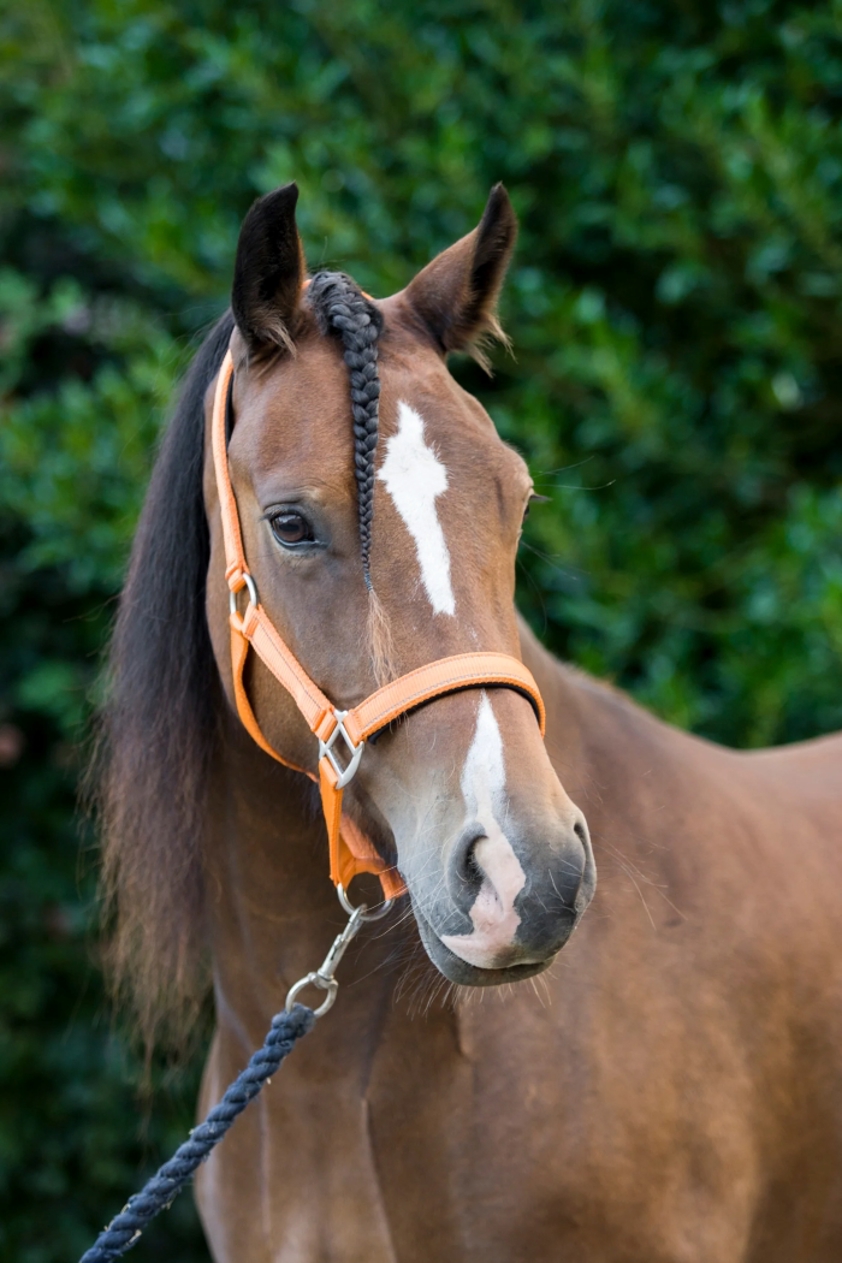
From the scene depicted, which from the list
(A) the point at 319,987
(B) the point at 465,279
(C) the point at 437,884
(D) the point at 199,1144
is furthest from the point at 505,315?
(D) the point at 199,1144

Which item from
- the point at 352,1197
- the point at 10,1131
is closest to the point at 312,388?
the point at 352,1197

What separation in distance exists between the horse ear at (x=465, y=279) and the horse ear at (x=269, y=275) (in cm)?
22

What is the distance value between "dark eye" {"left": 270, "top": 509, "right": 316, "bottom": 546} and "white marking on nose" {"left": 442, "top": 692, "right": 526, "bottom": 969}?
36 cm

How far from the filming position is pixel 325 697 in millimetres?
1419

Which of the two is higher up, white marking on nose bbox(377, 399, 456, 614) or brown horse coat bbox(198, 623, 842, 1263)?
white marking on nose bbox(377, 399, 456, 614)

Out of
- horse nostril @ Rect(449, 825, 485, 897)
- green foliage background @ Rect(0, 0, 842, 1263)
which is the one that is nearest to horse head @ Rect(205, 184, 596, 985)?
horse nostril @ Rect(449, 825, 485, 897)

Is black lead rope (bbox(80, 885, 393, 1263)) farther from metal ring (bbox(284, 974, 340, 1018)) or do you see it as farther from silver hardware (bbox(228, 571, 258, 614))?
silver hardware (bbox(228, 571, 258, 614))

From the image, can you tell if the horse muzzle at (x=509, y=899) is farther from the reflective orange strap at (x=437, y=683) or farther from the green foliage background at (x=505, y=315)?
the green foliage background at (x=505, y=315)

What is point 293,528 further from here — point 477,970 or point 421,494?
point 477,970

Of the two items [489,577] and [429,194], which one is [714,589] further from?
[489,577]

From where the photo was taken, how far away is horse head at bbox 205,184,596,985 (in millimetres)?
1239

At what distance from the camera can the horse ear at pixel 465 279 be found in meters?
1.67

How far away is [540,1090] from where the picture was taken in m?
1.60

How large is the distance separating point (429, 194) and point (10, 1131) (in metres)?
3.30
